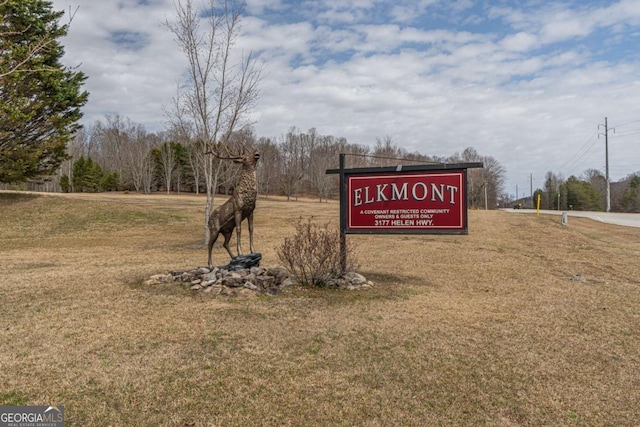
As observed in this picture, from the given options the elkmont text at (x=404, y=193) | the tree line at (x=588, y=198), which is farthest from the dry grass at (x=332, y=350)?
the tree line at (x=588, y=198)

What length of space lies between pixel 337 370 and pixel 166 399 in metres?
1.57

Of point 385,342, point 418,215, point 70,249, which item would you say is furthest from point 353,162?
point 385,342

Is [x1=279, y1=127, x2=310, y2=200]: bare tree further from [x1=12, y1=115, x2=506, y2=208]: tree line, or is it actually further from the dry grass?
the dry grass

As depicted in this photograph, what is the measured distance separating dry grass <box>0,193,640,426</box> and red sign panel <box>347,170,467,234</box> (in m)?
1.25

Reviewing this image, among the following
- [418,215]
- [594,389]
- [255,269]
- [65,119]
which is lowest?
[594,389]

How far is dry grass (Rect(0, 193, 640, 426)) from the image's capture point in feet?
10.4

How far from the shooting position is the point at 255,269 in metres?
7.29

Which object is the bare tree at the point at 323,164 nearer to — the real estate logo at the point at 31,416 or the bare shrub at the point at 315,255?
the bare shrub at the point at 315,255

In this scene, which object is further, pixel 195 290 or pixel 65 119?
pixel 65 119

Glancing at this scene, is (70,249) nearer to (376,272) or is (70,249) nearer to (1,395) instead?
(376,272)

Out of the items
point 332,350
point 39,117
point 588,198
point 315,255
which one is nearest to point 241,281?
point 315,255

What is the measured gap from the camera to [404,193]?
7.72 m

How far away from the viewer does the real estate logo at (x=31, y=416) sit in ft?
9.57

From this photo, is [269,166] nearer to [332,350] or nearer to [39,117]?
[39,117]
